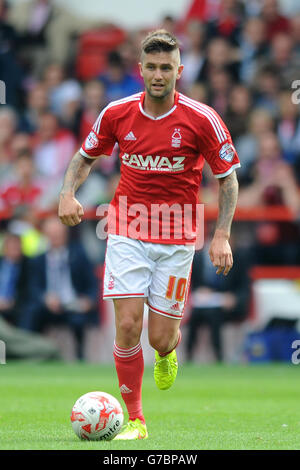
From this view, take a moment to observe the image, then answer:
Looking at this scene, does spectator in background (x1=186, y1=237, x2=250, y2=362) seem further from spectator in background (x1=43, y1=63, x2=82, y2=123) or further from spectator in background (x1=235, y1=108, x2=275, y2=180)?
spectator in background (x1=43, y1=63, x2=82, y2=123)

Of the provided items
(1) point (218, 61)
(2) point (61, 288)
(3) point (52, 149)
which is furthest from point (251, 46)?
(2) point (61, 288)

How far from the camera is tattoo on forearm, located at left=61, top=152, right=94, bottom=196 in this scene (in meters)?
7.15

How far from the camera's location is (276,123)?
15.0 metres

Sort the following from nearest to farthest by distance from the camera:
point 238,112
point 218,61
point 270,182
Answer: point 270,182 < point 238,112 < point 218,61

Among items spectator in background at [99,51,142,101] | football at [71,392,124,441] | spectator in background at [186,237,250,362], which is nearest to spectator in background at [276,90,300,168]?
spectator in background at [186,237,250,362]

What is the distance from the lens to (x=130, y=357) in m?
7.02

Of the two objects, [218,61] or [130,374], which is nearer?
[130,374]

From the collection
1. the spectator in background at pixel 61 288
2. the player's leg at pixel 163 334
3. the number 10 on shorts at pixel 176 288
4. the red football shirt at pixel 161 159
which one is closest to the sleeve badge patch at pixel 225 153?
the red football shirt at pixel 161 159

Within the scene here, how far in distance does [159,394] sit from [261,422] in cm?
265

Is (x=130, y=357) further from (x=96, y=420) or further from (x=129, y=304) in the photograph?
(x=96, y=420)

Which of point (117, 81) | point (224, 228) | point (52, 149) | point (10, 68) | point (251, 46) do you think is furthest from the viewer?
point (10, 68)

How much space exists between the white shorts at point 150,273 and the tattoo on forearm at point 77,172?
447mm

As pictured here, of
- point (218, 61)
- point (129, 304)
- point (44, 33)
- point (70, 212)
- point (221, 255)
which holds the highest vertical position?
point (44, 33)

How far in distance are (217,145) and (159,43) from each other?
77 centimetres
